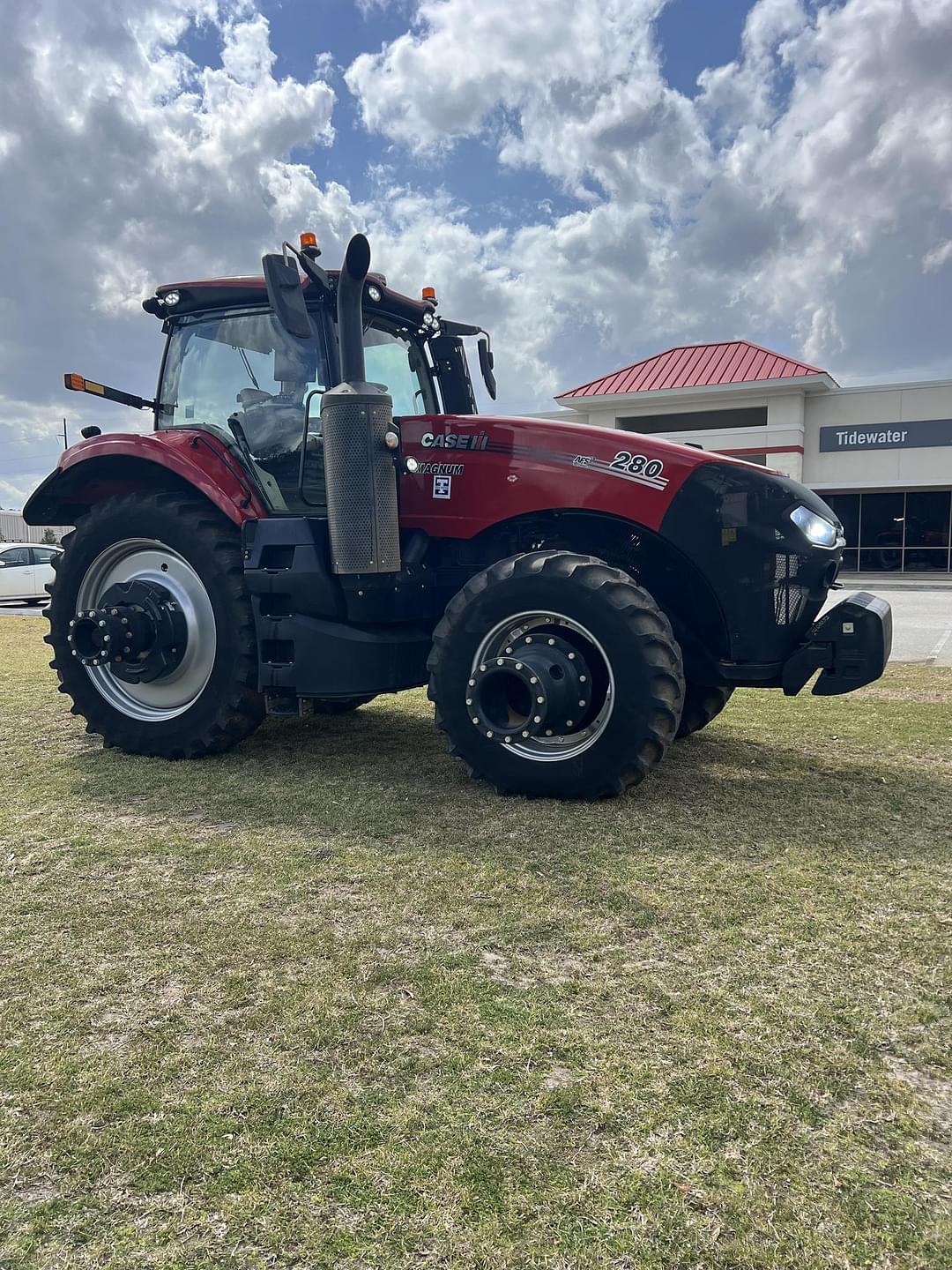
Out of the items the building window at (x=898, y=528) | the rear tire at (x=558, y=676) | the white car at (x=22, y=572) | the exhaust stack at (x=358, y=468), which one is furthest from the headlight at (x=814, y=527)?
the building window at (x=898, y=528)

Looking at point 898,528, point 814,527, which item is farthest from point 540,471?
point 898,528

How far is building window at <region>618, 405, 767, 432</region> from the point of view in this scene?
25984 millimetres

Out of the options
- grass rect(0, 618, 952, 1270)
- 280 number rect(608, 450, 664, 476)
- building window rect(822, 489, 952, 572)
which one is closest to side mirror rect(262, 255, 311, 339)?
280 number rect(608, 450, 664, 476)

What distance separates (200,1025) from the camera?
2127mm

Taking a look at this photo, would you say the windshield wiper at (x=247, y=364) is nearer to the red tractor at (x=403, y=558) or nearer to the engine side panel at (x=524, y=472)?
the red tractor at (x=403, y=558)

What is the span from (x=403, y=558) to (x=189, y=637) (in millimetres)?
1309

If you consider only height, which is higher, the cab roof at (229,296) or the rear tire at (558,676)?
the cab roof at (229,296)

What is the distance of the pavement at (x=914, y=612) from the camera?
31.3ft

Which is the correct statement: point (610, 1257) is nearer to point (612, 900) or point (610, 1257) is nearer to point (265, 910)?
point (612, 900)

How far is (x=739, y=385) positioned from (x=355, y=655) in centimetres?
2365

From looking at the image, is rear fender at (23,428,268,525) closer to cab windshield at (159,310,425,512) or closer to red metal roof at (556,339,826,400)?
cab windshield at (159,310,425,512)

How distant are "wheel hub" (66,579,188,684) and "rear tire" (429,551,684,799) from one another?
164cm

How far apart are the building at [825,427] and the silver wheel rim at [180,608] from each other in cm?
2130

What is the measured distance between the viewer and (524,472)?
4.23m
